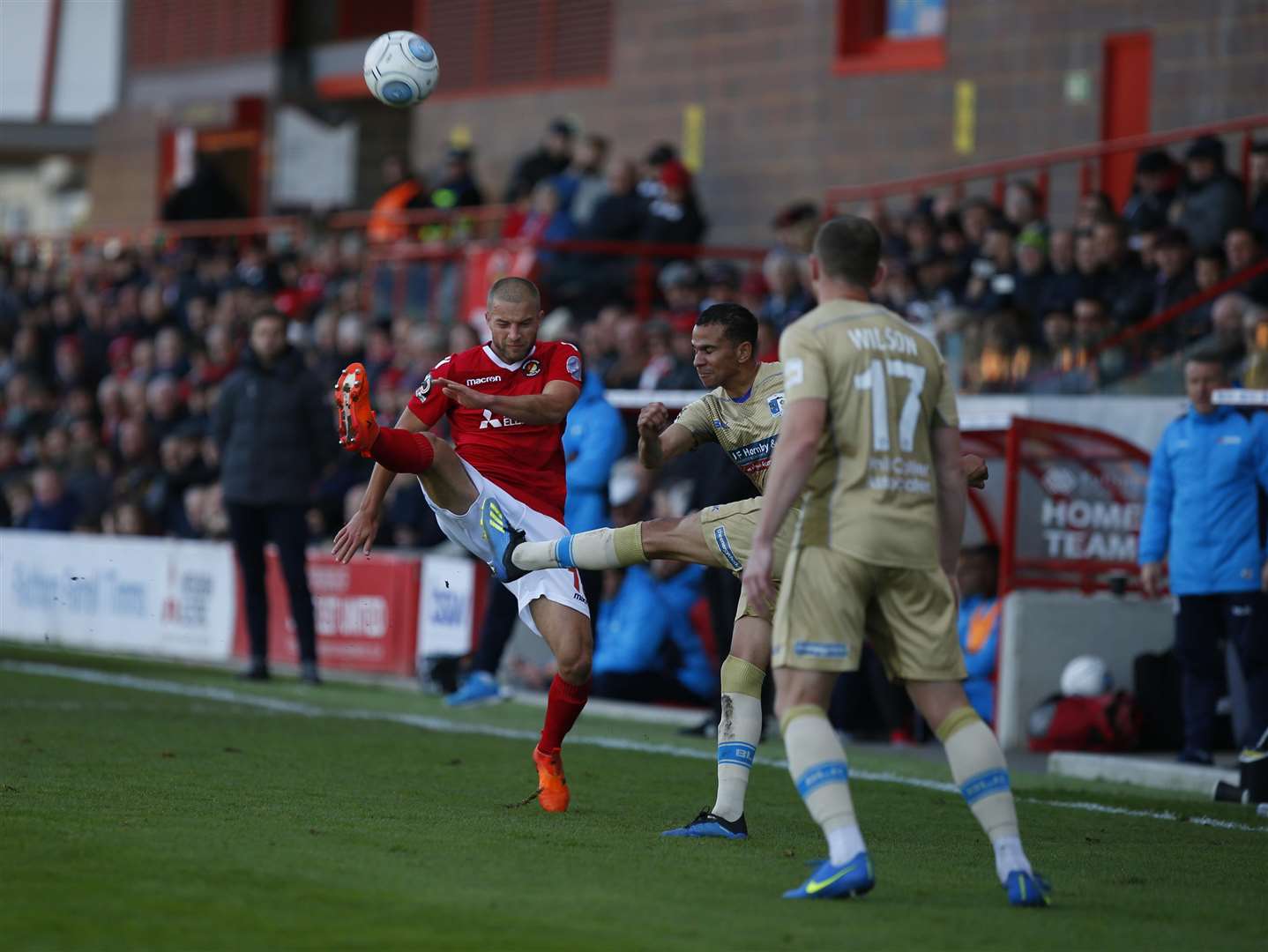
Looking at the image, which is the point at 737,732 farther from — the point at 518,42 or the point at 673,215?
the point at 518,42

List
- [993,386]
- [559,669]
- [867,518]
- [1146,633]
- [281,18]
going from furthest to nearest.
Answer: [281,18], [993,386], [1146,633], [559,669], [867,518]

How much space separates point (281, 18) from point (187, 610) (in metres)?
15.5

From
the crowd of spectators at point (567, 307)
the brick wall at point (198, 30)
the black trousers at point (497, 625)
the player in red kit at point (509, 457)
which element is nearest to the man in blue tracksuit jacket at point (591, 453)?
the black trousers at point (497, 625)

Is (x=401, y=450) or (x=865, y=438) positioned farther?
(x=401, y=450)

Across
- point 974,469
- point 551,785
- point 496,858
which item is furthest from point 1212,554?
point 496,858

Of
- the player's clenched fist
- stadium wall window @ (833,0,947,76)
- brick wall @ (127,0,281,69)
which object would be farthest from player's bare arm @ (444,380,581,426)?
brick wall @ (127,0,281,69)

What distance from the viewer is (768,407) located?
7.92m

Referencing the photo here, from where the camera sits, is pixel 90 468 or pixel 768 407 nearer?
pixel 768 407

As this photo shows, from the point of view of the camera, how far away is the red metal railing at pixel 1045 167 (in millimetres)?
15773

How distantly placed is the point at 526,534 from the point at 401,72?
132 inches

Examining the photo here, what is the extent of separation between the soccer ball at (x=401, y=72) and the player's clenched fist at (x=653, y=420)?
11.9ft

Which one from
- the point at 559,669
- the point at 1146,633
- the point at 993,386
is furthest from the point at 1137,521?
the point at 559,669

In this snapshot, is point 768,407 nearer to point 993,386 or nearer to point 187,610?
point 993,386

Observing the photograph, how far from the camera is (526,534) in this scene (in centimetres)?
846
